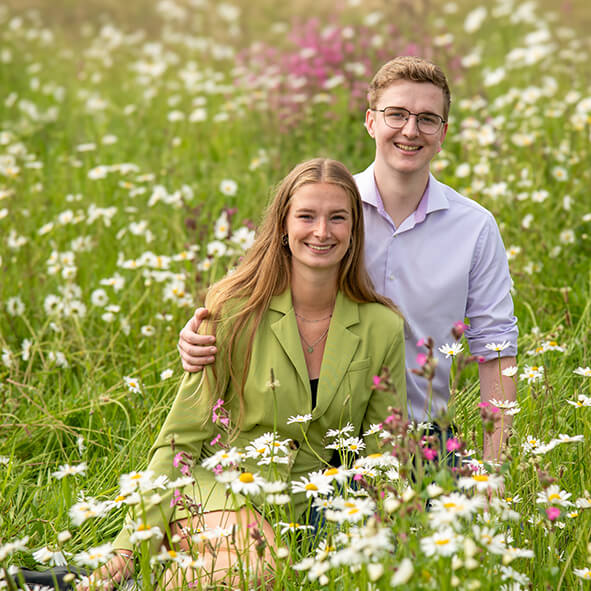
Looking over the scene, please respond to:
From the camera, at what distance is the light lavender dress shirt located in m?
2.90

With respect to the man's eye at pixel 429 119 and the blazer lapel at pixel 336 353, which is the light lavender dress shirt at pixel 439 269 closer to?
the man's eye at pixel 429 119

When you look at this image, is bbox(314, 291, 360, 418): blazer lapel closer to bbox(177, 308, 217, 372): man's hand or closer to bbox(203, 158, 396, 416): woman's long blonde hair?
bbox(203, 158, 396, 416): woman's long blonde hair

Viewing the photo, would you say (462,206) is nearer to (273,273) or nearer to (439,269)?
(439,269)

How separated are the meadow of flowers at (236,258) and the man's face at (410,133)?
305mm

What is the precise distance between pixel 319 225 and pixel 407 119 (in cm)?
57

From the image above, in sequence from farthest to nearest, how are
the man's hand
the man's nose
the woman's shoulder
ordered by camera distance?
1. the man's nose
2. the woman's shoulder
3. the man's hand

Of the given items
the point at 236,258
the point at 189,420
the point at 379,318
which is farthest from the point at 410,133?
the point at 236,258

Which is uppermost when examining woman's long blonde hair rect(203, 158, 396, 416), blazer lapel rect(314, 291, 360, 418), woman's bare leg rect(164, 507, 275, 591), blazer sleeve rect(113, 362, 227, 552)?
woman's long blonde hair rect(203, 158, 396, 416)

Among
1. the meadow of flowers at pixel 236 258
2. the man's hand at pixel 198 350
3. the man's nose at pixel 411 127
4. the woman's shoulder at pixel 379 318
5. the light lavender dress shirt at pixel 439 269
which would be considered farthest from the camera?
the light lavender dress shirt at pixel 439 269

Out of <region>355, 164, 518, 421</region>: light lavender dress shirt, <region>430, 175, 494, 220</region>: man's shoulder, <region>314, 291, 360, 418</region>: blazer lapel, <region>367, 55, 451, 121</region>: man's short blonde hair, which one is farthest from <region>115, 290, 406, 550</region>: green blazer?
<region>367, 55, 451, 121</region>: man's short blonde hair

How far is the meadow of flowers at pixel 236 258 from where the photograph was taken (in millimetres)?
1775

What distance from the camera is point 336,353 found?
102 inches

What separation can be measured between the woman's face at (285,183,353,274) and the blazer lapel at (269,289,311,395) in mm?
162

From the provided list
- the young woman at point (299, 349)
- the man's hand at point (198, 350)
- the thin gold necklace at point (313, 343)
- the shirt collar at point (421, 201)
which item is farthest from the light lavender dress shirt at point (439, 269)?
the man's hand at point (198, 350)
